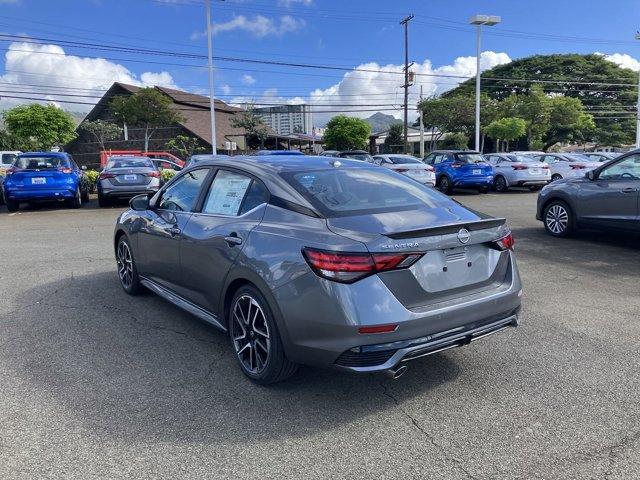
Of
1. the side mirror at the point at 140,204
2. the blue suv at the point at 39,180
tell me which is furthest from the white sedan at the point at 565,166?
the side mirror at the point at 140,204

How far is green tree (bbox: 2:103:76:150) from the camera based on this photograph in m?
36.8

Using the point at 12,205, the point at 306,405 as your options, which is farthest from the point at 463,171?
the point at 306,405

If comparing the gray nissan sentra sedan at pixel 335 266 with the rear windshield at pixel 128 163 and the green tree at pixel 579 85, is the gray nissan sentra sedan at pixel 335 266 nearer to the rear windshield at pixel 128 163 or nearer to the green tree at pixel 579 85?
the rear windshield at pixel 128 163

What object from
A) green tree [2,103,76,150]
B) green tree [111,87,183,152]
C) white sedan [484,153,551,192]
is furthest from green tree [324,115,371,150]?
white sedan [484,153,551,192]

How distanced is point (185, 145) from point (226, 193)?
37582 millimetres

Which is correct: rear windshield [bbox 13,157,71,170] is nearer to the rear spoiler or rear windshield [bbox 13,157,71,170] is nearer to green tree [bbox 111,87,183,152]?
the rear spoiler

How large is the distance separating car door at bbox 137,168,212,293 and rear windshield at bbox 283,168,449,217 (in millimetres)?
1092

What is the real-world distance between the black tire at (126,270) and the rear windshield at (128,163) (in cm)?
969

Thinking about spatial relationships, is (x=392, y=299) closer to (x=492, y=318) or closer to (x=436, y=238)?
(x=436, y=238)

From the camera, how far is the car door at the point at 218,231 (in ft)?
12.0

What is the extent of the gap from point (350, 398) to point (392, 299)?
0.83 metres

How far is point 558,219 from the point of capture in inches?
360

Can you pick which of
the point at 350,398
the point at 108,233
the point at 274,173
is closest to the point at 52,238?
the point at 108,233

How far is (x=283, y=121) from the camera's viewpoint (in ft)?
234
